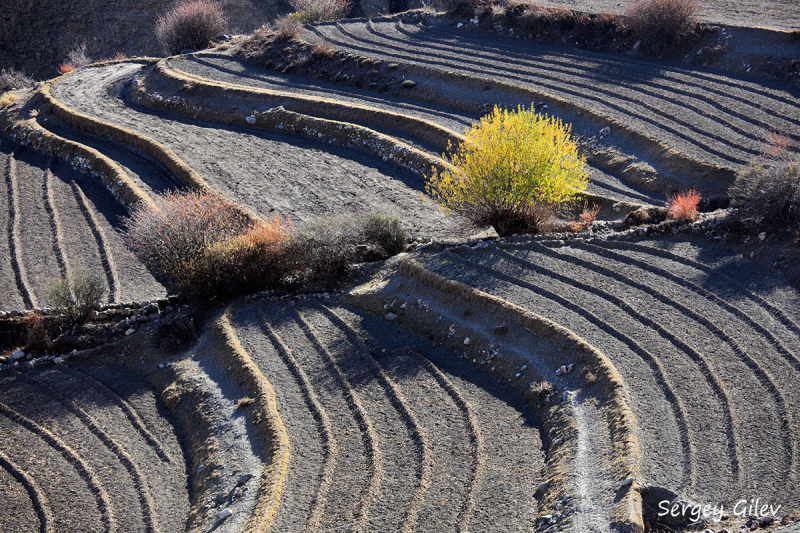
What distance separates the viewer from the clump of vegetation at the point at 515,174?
1534 cm

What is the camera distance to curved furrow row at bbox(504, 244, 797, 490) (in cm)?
910

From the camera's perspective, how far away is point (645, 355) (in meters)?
11.2

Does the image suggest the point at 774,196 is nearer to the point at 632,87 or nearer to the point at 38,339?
the point at 632,87

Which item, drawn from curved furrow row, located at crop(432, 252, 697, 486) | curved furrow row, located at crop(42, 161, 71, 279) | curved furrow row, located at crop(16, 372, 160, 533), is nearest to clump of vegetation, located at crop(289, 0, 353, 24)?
curved furrow row, located at crop(42, 161, 71, 279)

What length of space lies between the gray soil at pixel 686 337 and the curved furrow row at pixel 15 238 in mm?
10318

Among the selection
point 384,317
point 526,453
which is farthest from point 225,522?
point 384,317

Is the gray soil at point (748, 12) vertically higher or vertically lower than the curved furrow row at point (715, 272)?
higher

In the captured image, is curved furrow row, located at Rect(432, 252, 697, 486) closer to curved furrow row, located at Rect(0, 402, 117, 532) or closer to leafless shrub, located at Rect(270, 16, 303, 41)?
curved furrow row, located at Rect(0, 402, 117, 532)

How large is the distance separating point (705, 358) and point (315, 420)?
6730 mm

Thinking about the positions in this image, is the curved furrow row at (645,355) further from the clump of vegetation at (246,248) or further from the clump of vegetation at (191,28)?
the clump of vegetation at (191,28)

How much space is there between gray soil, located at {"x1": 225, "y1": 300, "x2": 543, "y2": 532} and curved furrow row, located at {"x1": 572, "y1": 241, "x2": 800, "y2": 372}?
166 inches

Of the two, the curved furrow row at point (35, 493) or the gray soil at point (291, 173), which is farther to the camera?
the gray soil at point (291, 173)

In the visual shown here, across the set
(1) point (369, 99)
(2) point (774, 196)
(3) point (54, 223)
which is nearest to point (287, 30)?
(1) point (369, 99)

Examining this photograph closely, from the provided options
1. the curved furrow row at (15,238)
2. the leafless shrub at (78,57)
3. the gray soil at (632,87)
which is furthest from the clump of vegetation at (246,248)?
the leafless shrub at (78,57)
